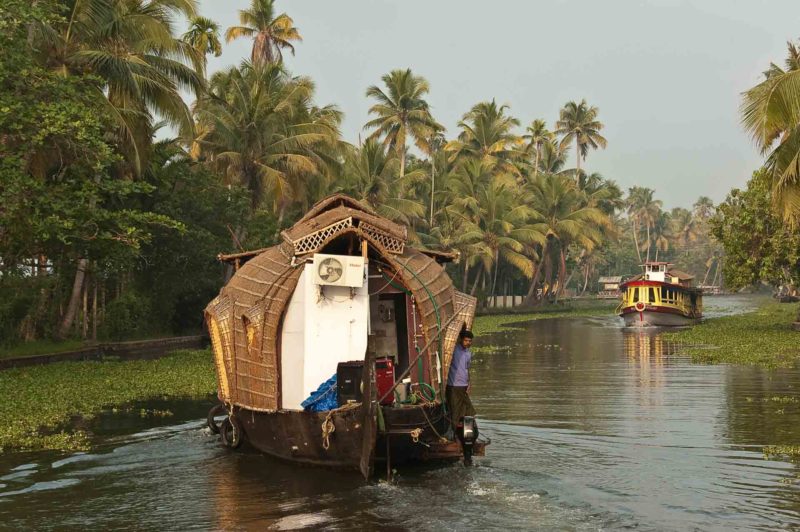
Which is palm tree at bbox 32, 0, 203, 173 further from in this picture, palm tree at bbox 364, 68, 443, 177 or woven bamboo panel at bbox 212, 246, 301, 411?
palm tree at bbox 364, 68, 443, 177

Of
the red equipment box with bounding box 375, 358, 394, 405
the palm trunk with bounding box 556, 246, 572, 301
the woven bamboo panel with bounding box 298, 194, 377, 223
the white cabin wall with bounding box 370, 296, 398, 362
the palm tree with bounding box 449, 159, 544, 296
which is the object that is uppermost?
the palm tree with bounding box 449, 159, 544, 296

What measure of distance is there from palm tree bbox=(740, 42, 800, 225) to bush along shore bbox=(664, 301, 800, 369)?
4.34 meters

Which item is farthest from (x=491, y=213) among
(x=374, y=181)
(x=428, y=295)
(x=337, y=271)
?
(x=337, y=271)

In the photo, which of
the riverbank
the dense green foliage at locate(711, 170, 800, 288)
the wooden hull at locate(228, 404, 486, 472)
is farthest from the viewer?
the riverbank

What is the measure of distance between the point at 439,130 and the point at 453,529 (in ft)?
137

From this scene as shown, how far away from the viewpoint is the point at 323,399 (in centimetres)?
966

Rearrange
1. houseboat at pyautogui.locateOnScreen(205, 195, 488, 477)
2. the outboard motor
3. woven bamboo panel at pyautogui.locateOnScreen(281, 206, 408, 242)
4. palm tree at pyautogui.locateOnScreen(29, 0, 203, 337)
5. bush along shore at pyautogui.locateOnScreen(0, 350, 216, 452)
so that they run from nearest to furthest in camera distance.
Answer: houseboat at pyautogui.locateOnScreen(205, 195, 488, 477) < the outboard motor < woven bamboo panel at pyautogui.locateOnScreen(281, 206, 408, 242) < bush along shore at pyautogui.locateOnScreen(0, 350, 216, 452) < palm tree at pyautogui.locateOnScreen(29, 0, 203, 337)

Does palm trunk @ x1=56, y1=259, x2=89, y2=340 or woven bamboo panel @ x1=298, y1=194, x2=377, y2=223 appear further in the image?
palm trunk @ x1=56, y1=259, x2=89, y2=340

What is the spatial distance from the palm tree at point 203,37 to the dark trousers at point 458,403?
1706 cm

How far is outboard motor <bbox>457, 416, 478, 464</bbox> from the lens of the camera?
9.70 metres

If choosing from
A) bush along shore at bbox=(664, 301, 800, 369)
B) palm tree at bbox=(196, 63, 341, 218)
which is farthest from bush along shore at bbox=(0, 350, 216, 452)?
bush along shore at bbox=(664, 301, 800, 369)

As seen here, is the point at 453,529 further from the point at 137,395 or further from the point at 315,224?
the point at 137,395

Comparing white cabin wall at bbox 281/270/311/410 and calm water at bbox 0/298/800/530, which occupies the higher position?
white cabin wall at bbox 281/270/311/410

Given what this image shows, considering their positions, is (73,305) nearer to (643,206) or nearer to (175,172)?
(175,172)
